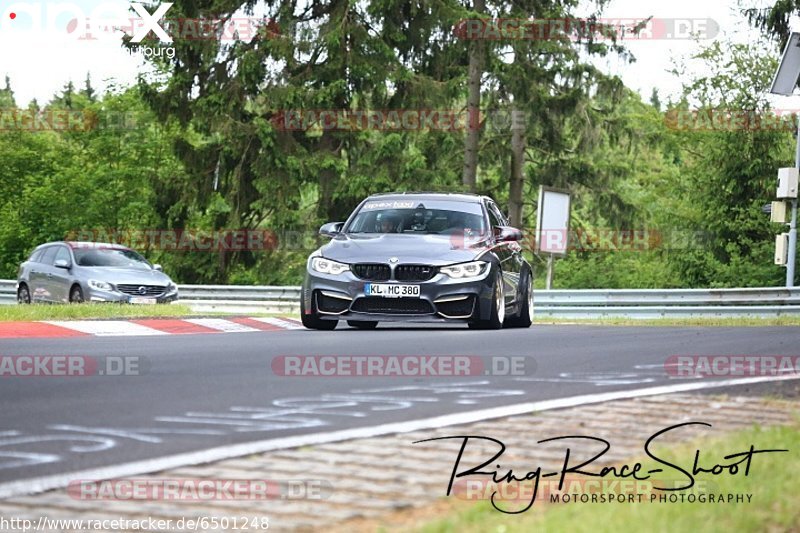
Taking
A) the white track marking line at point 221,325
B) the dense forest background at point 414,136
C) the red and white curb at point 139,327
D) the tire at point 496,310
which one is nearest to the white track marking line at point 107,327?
the red and white curb at point 139,327

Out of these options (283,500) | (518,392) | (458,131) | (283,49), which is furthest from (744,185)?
(283,500)

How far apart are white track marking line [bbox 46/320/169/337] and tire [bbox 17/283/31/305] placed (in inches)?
457

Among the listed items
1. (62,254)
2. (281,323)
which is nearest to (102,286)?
(62,254)

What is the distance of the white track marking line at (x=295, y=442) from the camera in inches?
218

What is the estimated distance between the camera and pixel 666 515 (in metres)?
4.88

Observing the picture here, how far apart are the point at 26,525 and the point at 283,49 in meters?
34.4

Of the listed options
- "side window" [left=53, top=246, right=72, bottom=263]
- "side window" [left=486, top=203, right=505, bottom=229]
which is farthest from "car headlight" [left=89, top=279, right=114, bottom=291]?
"side window" [left=486, top=203, right=505, bottom=229]

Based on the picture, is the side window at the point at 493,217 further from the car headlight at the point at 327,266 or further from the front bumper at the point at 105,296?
the front bumper at the point at 105,296

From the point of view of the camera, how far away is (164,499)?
5.20m

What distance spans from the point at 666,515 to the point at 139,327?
40.1ft

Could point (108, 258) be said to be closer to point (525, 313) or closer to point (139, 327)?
point (139, 327)

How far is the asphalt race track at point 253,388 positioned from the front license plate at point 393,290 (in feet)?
1.73

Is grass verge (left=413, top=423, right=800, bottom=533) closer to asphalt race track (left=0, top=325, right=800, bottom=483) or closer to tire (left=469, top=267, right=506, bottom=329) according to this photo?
asphalt race track (left=0, top=325, right=800, bottom=483)

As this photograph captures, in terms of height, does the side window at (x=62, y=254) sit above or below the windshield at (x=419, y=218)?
below
